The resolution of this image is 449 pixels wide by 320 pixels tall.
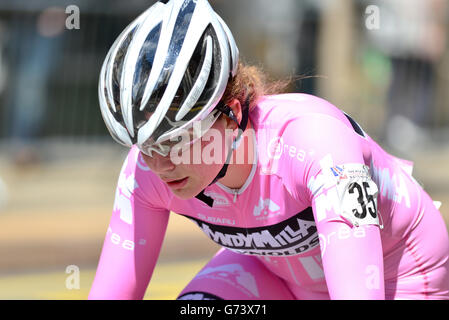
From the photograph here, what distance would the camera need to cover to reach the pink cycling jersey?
261 cm

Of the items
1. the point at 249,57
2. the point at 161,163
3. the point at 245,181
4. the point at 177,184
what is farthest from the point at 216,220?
the point at 249,57

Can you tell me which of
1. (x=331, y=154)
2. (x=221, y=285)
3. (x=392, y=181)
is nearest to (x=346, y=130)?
(x=331, y=154)

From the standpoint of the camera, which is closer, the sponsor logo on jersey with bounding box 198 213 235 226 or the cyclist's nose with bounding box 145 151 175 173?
the cyclist's nose with bounding box 145 151 175 173

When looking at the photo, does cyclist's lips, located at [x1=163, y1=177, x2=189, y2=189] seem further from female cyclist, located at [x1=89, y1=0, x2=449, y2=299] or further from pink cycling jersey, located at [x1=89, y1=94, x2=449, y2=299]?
pink cycling jersey, located at [x1=89, y1=94, x2=449, y2=299]

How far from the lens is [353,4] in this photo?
11.9 meters

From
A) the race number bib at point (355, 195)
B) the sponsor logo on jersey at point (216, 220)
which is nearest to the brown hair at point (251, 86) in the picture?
the sponsor logo on jersey at point (216, 220)

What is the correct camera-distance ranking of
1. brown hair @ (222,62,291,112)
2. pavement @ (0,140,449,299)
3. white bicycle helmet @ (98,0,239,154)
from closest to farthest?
white bicycle helmet @ (98,0,239,154) < brown hair @ (222,62,291,112) < pavement @ (0,140,449,299)

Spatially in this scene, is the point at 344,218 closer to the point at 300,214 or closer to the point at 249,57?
the point at 300,214

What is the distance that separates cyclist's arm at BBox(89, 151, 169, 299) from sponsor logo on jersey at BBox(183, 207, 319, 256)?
177 millimetres

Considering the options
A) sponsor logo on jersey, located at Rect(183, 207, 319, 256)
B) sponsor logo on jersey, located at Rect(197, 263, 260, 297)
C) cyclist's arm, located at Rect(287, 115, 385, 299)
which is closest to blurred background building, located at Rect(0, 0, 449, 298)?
sponsor logo on jersey, located at Rect(197, 263, 260, 297)

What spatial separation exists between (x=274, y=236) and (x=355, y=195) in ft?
1.80

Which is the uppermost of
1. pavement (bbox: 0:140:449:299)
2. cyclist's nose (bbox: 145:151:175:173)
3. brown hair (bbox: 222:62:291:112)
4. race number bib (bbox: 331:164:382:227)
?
brown hair (bbox: 222:62:291:112)

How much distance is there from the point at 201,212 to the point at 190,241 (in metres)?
5.20

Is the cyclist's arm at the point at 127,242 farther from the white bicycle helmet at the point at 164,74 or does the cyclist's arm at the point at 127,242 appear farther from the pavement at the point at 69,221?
the pavement at the point at 69,221
